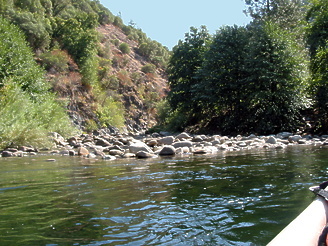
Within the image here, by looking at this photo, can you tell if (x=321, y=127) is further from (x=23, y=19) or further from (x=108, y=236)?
(x=23, y=19)

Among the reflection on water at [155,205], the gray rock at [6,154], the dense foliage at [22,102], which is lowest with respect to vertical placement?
the reflection on water at [155,205]

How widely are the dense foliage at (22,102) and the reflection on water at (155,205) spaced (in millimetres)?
6467

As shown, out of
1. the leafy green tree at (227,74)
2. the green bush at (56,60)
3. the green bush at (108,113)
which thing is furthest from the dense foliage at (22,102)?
the leafy green tree at (227,74)

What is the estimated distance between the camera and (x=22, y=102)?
45.3 feet

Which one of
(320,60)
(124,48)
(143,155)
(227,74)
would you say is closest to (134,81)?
(124,48)

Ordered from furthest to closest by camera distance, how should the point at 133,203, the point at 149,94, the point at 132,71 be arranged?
the point at 132,71 → the point at 149,94 → the point at 133,203

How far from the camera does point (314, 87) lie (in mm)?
17031

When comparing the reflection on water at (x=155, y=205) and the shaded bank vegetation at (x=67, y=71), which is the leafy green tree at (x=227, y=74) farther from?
the reflection on water at (x=155, y=205)

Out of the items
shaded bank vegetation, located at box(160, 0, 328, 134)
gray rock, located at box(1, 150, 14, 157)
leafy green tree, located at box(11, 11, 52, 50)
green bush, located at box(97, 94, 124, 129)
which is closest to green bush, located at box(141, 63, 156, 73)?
green bush, located at box(97, 94, 124, 129)

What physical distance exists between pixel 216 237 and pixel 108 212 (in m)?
1.35

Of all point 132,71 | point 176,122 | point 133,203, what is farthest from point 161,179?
point 132,71

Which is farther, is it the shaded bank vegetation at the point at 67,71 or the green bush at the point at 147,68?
the green bush at the point at 147,68

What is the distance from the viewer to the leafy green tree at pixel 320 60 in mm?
15711

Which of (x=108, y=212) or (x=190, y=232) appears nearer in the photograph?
(x=190, y=232)
